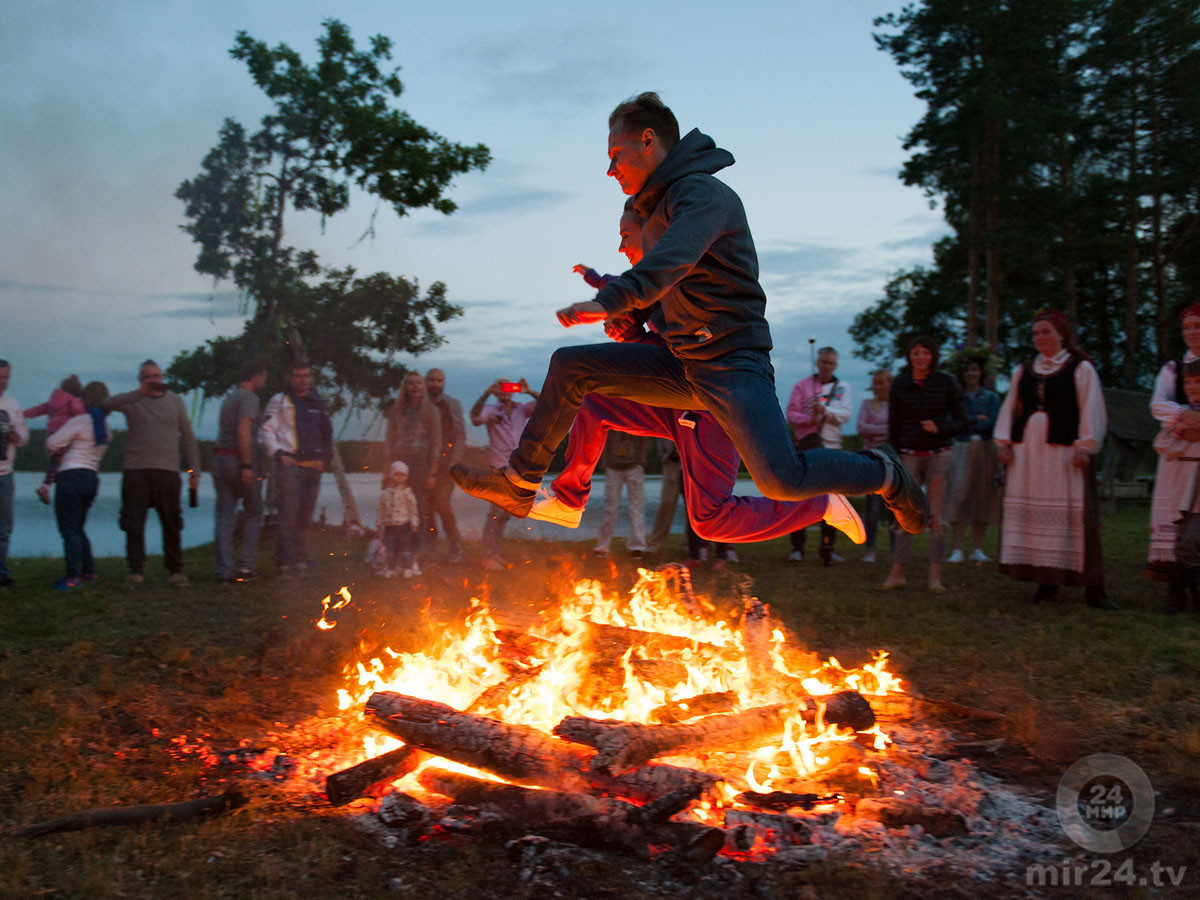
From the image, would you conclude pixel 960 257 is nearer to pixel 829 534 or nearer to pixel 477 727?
pixel 829 534

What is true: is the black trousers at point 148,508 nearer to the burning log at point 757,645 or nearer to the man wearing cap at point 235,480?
the man wearing cap at point 235,480

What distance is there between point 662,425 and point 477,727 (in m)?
1.65

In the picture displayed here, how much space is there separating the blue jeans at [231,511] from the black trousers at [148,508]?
397 millimetres

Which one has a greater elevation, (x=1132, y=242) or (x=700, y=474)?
(x=1132, y=242)

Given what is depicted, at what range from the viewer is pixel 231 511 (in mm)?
9859

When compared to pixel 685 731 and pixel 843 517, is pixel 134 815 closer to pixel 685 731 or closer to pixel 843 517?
pixel 685 731

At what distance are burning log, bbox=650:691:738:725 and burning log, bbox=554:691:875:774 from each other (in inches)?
8.8

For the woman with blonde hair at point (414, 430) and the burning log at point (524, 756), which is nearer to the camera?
the burning log at point (524, 756)

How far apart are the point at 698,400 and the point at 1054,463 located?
17.2 ft

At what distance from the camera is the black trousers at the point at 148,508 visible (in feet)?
30.6

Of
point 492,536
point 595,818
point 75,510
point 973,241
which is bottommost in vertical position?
point 595,818

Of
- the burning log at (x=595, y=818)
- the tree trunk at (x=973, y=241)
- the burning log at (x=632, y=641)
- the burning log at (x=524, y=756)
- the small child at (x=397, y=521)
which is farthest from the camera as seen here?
the tree trunk at (x=973, y=241)

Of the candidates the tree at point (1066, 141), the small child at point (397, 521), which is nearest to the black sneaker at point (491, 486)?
the small child at point (397, 521)

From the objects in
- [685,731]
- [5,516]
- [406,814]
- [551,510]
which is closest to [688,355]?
[551,510]
